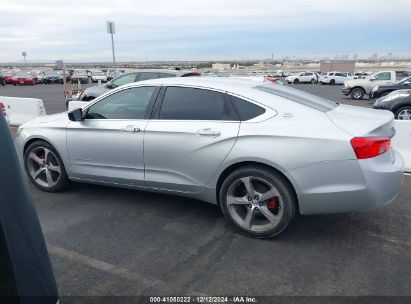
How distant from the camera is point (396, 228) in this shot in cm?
386

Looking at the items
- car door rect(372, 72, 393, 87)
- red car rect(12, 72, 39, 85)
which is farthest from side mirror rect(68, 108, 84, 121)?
red car rect(12, 72, 39, 85)

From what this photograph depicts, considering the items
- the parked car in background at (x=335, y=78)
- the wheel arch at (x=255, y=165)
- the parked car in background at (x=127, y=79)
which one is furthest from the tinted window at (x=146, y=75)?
the parked car in background at (x=335, y=78)

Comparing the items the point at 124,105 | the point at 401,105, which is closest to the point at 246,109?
the point at 124,105

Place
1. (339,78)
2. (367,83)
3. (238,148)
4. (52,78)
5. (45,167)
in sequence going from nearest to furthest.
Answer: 1. (238,148)
2. (45,167)
3. (367,83)
4. (52,78)
5. (339,78)

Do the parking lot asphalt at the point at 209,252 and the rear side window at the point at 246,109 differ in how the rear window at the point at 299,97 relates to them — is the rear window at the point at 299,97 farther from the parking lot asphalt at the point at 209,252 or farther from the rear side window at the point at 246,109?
the parking lot asphalt at the point at 209,252

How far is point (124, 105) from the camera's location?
446 cm

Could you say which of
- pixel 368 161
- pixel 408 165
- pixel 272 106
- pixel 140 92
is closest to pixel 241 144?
pixel 272 106

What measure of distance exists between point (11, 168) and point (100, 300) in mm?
1629

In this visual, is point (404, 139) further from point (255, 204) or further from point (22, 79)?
point (22, 79)

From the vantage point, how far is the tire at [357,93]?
20.9 meters

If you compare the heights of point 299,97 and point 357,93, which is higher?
point 299,97

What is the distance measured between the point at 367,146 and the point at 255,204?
3.81 feet

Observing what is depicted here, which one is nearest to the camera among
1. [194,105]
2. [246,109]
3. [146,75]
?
[246,109]

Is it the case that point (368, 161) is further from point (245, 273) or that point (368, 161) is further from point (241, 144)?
point (245, 273)
